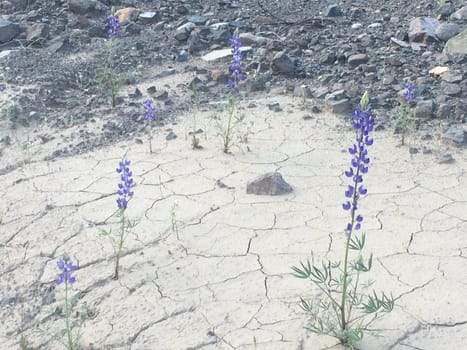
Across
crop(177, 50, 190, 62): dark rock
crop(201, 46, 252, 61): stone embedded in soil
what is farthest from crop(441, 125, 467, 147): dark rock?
crop(177, 50, 190, 62): dark rock

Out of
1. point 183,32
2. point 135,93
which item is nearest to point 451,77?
point 135,93

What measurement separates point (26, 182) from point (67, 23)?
3399mm

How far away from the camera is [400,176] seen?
5.36 meters

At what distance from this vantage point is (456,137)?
570cm

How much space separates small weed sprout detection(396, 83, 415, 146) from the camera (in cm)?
583

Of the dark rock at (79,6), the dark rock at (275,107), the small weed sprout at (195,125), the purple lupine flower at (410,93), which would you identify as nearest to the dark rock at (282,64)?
the dark rock at (275,107)

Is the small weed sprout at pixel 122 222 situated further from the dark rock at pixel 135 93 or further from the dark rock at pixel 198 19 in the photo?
the dark rock at pixel 198 19

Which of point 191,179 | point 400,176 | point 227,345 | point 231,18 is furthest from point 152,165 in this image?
point 231,18

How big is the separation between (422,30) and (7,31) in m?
4.15

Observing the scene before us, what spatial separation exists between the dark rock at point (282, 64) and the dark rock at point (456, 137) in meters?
1.80

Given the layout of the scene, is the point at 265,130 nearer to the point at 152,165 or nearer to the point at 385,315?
the point at 152,165

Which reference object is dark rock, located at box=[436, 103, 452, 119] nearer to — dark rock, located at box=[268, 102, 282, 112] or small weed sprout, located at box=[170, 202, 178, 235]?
dark rock, located at box=[268, 102, 282, 112]

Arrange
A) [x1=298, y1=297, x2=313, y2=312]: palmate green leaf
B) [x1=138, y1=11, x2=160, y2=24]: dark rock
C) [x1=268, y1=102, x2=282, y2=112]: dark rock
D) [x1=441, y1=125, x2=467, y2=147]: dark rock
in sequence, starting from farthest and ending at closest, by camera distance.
→ [x1=138, y1=11, x2=160, y2=24]: dark rock < [x1=268, y1=102, x2=282, y2=112]: dark rock < [x1=441, y1=125, x2=467, y2=147]: dark rock < [x1=298, y1=297, x2=313, y2=312]: palmate green leaf

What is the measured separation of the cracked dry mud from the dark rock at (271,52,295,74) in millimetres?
985
